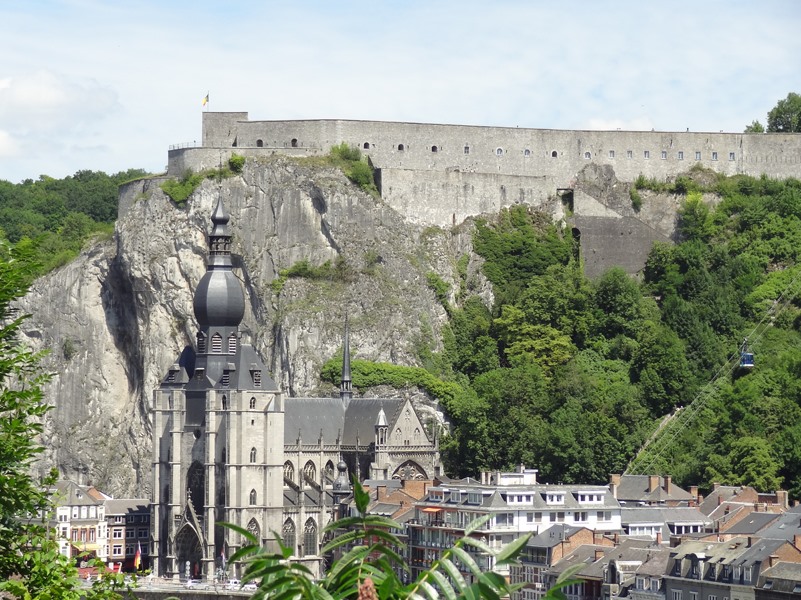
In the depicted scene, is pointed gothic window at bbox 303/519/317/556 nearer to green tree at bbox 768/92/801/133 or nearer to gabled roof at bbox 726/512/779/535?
gabled roof at bbox 726/512/779/535

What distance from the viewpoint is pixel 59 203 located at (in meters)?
130

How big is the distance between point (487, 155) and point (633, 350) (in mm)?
17625

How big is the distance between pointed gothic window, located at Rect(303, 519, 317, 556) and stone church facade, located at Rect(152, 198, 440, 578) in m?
0.04

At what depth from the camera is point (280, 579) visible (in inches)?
594

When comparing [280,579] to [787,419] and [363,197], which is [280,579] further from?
[363,197]

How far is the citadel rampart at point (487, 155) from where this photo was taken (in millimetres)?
98312

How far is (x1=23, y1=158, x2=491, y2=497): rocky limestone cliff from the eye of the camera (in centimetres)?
9244

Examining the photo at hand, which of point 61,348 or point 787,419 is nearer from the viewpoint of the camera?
point 787,419

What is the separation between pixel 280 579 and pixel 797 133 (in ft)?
308

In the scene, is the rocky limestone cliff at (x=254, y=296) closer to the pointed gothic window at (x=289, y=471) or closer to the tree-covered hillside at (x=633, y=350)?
the tree-covered hillside at (x=633, y=350)

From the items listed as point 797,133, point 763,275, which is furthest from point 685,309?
point 797,133

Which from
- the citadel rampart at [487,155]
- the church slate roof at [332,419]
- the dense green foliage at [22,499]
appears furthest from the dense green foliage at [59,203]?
the dense green foliage at [22,499]

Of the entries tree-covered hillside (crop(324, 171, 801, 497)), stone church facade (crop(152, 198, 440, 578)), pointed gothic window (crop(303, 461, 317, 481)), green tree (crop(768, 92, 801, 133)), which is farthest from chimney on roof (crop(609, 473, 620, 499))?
green tree (crop(768, 92, 801, 133))

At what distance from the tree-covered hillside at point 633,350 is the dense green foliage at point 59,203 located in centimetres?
2962
